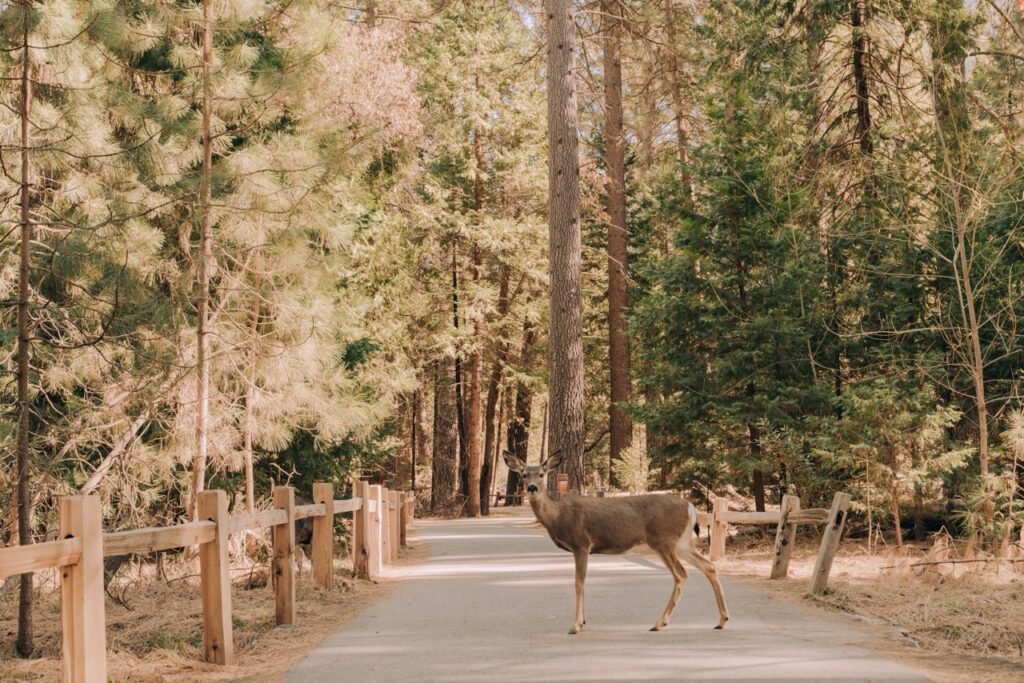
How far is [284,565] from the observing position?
10.4 meters

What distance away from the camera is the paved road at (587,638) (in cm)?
741

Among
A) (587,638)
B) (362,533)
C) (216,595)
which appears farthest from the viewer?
(362,533)

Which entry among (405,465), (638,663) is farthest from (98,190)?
(405,465)

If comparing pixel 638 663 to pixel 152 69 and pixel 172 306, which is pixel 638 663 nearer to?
pixel 172 306

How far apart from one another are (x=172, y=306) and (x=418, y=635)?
298 inches

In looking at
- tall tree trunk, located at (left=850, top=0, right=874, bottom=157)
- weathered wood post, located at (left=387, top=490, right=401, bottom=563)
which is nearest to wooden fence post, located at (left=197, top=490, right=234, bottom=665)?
weathered wood post, located at (left=387, top=490, right=401, bottom=563)

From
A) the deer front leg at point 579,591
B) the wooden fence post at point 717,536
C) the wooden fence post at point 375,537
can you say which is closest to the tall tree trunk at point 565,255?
the wooden fence post at point 717,536

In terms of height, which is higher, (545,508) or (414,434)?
(545,508)

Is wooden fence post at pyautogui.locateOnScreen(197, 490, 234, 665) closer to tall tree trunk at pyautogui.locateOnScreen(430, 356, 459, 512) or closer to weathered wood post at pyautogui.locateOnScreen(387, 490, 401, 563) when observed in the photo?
weathered wood post at pyautogui.locateOnScreen(387, 490, 401, 563)

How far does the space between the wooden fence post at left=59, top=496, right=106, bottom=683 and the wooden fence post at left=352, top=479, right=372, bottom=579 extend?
7.95 meters

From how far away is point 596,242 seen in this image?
40.0m

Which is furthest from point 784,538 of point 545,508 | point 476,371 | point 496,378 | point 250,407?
point 496,378

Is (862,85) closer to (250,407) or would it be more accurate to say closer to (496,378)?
(250,407)

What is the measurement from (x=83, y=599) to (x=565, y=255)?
16.3m
